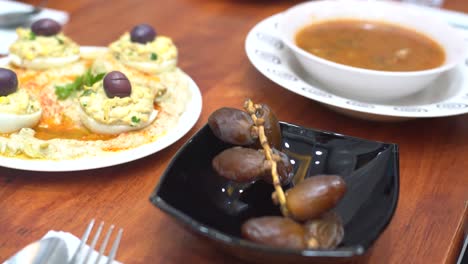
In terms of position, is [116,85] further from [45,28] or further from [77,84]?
[45,28]

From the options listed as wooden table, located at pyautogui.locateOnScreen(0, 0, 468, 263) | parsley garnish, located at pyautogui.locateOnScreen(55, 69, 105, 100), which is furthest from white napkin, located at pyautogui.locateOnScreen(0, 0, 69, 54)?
parsley garnish, located at pyautogui.locateOnScreen(55, 69, 105, 100)

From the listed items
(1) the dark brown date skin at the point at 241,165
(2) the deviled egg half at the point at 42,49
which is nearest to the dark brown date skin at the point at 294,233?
(1) the dark brown date skin at the point at 241,165

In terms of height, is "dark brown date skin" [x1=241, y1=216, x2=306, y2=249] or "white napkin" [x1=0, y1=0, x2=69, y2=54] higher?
"dark brown date skin" [x1=241, y1=216, x2=306, y2=249]

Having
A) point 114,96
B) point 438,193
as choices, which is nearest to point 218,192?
point 114,96

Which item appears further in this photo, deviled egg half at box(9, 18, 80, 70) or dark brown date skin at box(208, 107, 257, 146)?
deviled egg half at box(9, 18, 80, 70)

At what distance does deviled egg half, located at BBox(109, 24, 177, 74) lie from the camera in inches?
53.9

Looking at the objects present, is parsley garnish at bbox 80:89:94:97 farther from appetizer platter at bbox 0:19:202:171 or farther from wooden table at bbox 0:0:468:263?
wooden table at bbox 0:0:468:263

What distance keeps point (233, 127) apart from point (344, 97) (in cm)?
48

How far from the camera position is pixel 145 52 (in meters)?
1.38

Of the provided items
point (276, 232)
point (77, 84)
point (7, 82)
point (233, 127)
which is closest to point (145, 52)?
point (77, 84)

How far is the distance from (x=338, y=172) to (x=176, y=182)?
32cm

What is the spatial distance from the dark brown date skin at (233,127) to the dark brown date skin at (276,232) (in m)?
0.20

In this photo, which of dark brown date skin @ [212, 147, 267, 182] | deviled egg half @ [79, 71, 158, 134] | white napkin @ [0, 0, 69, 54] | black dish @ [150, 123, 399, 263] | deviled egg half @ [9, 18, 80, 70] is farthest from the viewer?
white napkin @ [0, 0, 69, 54]

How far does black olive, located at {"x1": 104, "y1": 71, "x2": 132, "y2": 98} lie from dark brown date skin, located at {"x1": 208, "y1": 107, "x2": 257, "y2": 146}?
0.25 m
